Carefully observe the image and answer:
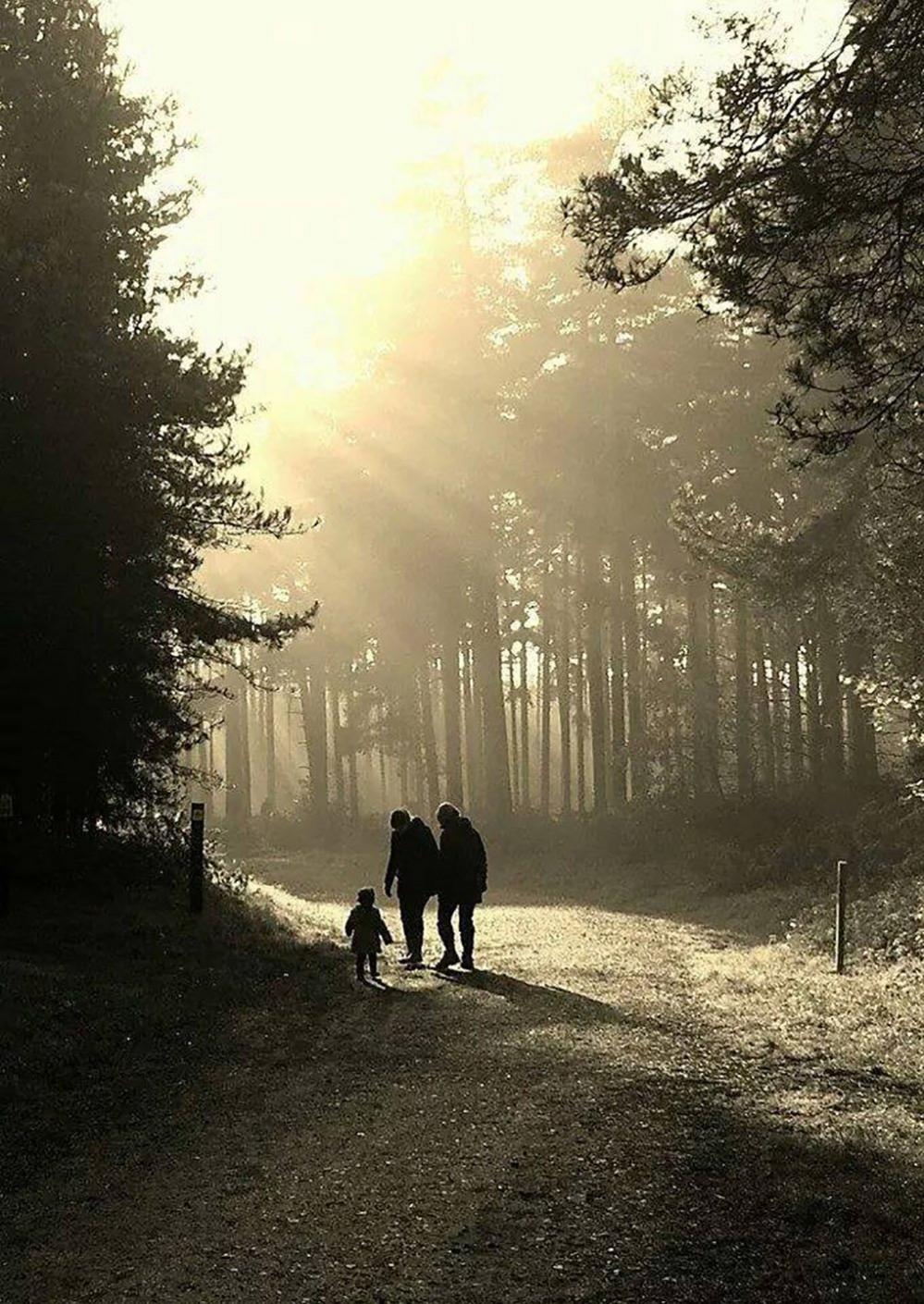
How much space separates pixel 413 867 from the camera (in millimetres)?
15820

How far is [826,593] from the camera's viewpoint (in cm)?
2336

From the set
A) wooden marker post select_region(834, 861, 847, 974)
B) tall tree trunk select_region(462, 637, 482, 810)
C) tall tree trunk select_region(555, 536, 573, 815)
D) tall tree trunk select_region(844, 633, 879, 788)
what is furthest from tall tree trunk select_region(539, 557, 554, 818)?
wooden marker post select_region(834, 861, 847, 974)

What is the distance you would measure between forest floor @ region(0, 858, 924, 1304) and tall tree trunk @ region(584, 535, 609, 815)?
77.2ft

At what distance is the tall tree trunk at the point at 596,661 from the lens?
38344 millimetres

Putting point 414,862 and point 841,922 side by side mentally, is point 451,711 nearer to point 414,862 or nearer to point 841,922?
point 414,862

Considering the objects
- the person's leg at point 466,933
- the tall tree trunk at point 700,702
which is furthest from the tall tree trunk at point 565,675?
the person's leg at point 466,933

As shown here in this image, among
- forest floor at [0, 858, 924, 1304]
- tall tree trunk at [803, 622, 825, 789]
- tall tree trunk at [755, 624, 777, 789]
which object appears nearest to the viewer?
forest floor at [0, 858, 924, 1304]

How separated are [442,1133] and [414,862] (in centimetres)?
766

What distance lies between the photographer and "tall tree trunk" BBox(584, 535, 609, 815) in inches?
1510

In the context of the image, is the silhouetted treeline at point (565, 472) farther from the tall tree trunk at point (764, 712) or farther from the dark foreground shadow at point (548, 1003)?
the dark foreground shadow at point (548, 1003)

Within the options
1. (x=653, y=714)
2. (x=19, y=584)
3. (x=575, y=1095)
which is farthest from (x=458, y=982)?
(x=653, y=714)

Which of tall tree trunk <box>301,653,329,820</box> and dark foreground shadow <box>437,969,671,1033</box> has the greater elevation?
tall tree trunk <box>301,653,329,820</box>

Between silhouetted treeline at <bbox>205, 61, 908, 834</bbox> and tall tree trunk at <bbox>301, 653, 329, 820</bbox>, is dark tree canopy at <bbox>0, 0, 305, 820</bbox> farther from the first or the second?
tall tree trunk at <bbox>301, 653, 329, 820</bbox>

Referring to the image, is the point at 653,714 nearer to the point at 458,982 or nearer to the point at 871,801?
the point at 871,801
